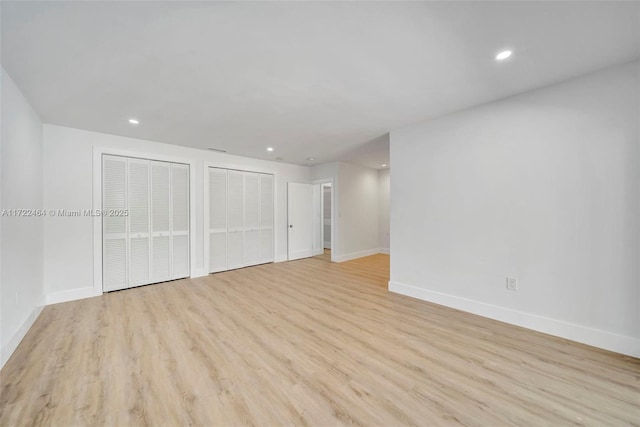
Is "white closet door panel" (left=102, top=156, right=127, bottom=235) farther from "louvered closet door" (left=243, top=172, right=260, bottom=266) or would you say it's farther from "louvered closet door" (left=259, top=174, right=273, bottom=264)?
"louvered closet door" (left=259, top=174, right=273, bottom=264)

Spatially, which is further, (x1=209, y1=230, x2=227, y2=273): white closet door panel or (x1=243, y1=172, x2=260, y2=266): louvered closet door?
(x1=243, y1=172, x2=260, y2=266): louvered closet door

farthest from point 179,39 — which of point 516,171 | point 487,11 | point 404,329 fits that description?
point 516,171

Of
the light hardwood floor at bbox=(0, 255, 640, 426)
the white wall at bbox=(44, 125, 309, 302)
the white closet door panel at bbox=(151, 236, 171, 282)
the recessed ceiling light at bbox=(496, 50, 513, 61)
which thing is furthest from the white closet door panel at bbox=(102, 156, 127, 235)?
the recessed ceiling light at bbox=(496, 50, 513, 61)

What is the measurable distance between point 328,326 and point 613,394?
2141 millimetres

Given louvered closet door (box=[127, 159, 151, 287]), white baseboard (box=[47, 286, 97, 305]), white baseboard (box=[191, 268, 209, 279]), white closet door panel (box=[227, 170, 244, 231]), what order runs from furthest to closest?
1. white closet door panel (box=[227, 170, 244, 231])
2. white baseboard (box=[191, 268, 209, 279])
3. louvered closet door (box=[127, 159, 151, 287])
4. white baseboard (box=[47, 286, 97, 305])

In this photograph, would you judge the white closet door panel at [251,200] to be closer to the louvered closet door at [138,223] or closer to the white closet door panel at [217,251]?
the white closet door panel at [217,251]

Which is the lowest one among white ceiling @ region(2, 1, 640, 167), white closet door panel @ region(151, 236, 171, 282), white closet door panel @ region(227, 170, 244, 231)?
white closet door panel @ region(151, 236, 171, 282)

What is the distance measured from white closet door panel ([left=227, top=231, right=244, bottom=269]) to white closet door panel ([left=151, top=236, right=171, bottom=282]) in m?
1.14

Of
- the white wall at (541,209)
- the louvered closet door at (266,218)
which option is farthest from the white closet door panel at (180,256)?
the white wall at (541,209)

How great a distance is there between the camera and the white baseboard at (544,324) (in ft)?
6.79

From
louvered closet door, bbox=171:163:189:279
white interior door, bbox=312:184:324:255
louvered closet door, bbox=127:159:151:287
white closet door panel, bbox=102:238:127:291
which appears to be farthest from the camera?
white interior door, bbox=312:184:324:255

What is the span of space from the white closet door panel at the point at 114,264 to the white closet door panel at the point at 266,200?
2.58m

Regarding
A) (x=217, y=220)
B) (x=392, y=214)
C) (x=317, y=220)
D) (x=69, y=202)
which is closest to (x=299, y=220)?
(x=317, y=220)

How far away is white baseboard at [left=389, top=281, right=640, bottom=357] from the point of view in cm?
207
